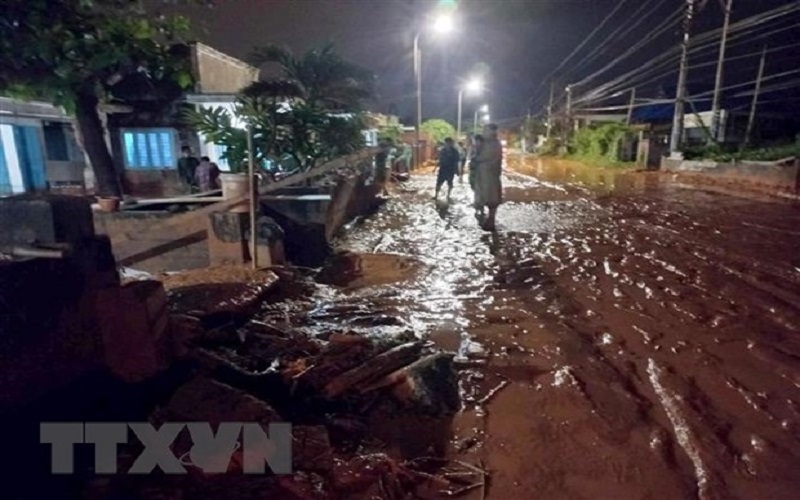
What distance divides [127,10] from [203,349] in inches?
117

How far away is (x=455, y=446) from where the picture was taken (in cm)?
338

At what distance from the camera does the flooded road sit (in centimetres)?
314

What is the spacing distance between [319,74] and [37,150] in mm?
13021

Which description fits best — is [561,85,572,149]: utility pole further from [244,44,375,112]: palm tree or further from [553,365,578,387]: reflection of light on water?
[553,365,578,387]: reflection of light on water

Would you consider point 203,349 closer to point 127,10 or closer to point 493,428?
point 493,428

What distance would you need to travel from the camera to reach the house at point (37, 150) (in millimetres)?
16281

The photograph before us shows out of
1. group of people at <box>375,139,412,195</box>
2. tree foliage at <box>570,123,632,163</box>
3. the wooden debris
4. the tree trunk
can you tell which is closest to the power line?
tree foliage at <box>570,123,632,163</box>

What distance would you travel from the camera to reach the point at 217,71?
18125 mm

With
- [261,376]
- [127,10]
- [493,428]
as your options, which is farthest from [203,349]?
[127,10]

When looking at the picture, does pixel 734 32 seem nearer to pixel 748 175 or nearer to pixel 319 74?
pixel 748 175

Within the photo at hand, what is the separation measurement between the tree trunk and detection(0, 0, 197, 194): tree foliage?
7.46 metres

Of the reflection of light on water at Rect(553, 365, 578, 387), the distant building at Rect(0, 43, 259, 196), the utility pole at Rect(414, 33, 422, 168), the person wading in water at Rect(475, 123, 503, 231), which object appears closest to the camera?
the reflection of light on water at Rect(553, 365, 578, 387)

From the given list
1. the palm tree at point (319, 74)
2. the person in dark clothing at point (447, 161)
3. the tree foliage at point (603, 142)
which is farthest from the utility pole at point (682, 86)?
the palm tree at point (319, 74)

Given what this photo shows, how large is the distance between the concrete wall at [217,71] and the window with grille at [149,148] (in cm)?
208
